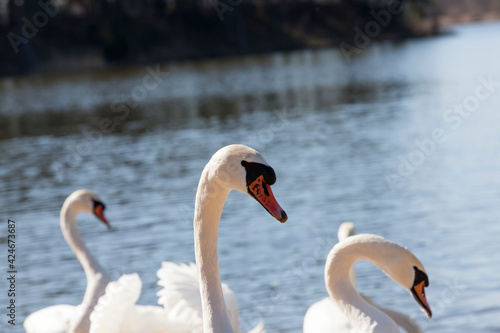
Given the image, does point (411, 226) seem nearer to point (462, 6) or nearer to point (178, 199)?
point (178, 199)

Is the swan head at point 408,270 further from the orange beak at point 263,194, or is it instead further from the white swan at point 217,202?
the orange beak at point 263,194

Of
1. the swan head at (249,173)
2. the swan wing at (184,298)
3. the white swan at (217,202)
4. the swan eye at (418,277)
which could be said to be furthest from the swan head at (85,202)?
the swan head at (249,173)

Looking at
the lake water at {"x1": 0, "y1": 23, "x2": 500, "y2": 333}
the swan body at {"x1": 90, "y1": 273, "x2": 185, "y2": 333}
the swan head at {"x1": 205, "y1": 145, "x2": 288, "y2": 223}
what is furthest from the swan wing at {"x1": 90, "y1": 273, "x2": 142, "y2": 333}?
the lake water at {"x1": 0, "y1": 23, "x2": 500, "y2": 333}

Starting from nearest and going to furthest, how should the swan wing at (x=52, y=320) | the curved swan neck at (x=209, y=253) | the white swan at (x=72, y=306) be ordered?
the curved swan neck at (x=209, y=253), the white swan at (x=72, y=306), the swan wing at (x=52, y=320)

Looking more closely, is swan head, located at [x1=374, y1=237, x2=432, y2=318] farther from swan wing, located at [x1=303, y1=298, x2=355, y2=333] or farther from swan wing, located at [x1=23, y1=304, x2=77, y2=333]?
swan wing, located at [x1=23, y1=304, x2=77, y2=333]

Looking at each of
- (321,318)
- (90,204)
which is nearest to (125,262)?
(90,204)

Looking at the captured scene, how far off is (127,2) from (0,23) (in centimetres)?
1254

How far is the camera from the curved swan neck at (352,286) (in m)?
4.89

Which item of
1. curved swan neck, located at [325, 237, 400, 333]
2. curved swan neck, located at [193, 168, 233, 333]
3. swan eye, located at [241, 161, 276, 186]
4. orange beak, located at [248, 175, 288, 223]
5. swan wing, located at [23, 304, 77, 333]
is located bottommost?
swan wing, located at [23, 304, 77, 333]

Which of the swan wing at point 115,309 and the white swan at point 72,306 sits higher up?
the swan wing at point 115,309

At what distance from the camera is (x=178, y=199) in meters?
13.6

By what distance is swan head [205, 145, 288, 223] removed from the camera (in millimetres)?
3613

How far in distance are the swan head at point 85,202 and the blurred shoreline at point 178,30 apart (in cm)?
4882

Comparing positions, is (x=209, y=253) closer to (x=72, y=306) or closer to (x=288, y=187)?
(x=72, y=306)
